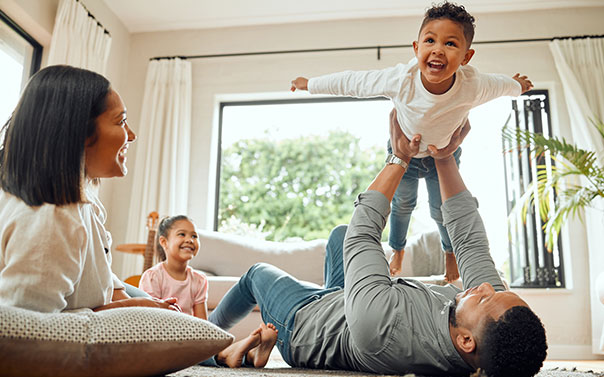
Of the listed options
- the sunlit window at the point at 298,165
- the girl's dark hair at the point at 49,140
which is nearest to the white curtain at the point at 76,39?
the girl's dark hair at the point at 49,140

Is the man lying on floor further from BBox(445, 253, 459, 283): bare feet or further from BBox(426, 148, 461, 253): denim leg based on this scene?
BBox(445, 253, 459, 283): bare feet

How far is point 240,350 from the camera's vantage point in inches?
64.0

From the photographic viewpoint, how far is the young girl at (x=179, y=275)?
96.8 inches

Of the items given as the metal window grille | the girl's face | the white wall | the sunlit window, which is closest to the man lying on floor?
the girl's face

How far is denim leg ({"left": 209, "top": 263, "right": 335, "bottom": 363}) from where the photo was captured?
1.65m

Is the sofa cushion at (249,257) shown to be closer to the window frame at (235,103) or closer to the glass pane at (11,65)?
the window frame at (235,103)

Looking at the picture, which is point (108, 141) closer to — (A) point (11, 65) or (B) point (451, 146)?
(B) point (451, 146)

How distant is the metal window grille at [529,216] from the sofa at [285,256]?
2.93 ft

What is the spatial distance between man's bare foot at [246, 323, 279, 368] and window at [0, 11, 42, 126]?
2807 millimetres

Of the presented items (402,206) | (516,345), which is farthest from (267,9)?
(516,345)

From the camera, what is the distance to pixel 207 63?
15.5 feet

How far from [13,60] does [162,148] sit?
1.33 meters

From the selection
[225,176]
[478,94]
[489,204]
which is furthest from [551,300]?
[225,176]

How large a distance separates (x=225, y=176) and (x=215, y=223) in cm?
636
